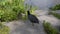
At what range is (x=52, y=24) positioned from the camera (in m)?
2.95

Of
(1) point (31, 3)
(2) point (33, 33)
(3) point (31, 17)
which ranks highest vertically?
(1) point (31, 3)

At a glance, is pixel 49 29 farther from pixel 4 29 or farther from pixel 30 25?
pixel 4 29

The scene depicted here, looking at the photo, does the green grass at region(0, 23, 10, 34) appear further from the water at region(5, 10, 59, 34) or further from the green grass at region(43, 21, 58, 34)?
the green grass at region(43, 21, 58, 34)

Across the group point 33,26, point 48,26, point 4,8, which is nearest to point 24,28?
point 33,26

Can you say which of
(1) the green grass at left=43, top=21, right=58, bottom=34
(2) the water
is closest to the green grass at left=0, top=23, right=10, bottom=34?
(2) the water

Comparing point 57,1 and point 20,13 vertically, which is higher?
point 57,1

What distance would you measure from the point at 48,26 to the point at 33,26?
0.84 feet

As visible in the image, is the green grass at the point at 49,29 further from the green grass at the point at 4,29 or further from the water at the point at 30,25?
the green grass at the point at 4,29

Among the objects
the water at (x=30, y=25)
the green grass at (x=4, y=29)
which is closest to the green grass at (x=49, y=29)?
the water at (x=30, y=25)

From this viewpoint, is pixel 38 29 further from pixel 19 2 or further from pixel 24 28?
pixel 19 2

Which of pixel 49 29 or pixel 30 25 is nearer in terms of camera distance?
pixel 49 29

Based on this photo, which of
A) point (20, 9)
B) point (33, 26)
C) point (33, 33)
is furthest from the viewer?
point (20, 9)

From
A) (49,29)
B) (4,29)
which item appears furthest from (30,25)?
(4,29)

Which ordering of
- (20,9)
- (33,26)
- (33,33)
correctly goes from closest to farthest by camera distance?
(33,33)
(33,26)
(20,9)
